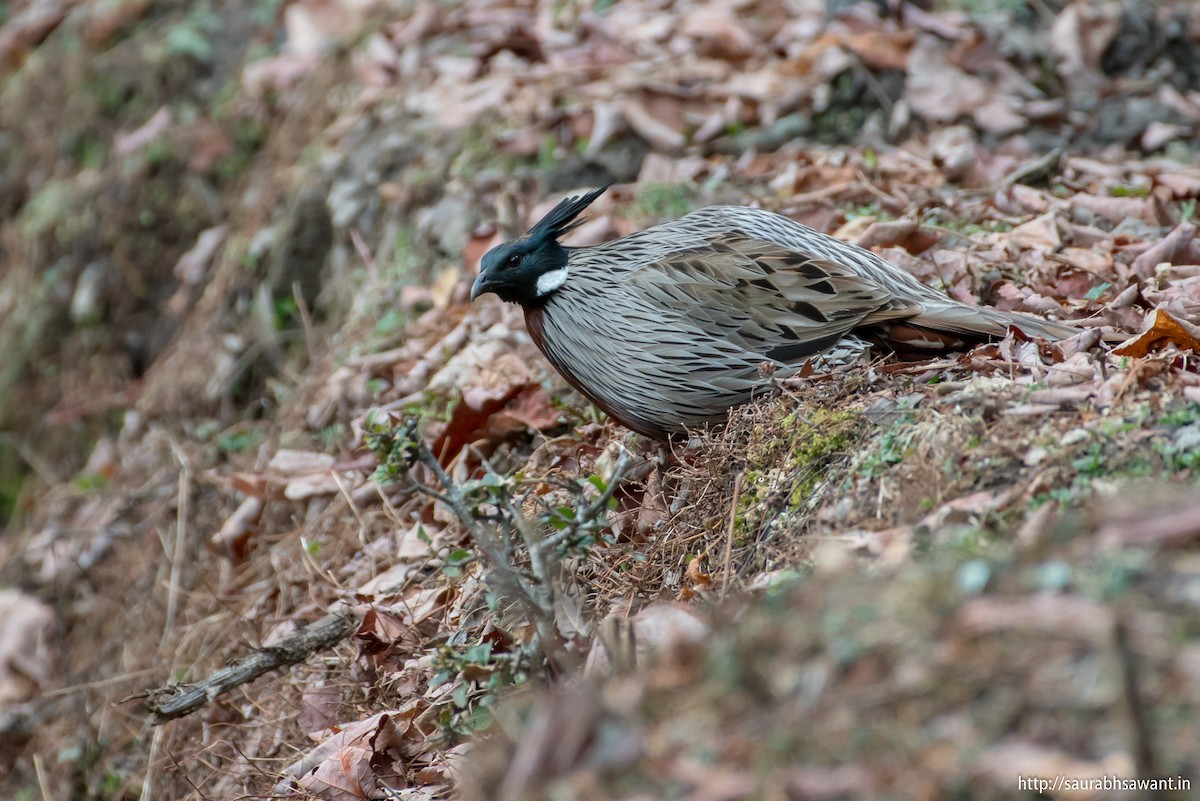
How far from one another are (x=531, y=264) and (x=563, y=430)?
757mm

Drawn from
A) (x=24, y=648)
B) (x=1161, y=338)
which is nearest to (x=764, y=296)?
(x=1161, y=338)

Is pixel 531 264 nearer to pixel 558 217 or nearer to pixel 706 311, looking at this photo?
pixel 558 217

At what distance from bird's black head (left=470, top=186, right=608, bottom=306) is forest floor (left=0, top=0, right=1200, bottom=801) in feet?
1.80

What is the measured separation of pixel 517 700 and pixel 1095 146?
4795 millimetres

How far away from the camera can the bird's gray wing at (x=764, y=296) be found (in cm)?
414

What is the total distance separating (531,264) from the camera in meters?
4.50

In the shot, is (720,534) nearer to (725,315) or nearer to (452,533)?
(725,315)

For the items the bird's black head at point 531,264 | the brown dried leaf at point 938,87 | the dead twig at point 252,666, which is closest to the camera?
the dead twig at point 252,666

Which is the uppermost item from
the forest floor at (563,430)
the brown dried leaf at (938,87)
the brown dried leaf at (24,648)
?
the forest floor at (563,430)

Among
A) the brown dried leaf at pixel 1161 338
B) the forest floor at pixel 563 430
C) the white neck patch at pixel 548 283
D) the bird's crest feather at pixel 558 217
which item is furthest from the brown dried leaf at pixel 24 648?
the brown dried leaf at pixel 1161 338

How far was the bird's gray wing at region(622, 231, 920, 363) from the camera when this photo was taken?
4137mm

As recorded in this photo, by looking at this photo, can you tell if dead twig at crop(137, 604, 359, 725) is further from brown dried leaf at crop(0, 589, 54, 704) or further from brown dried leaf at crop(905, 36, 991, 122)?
brown dried leaf at crop(905, 36, 991, 122)

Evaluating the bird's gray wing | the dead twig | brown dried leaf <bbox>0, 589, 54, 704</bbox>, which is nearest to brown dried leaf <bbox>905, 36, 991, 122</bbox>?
the bird's gray wing

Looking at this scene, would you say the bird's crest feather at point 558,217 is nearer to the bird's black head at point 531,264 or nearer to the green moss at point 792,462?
the bird's black head at point 531,264
